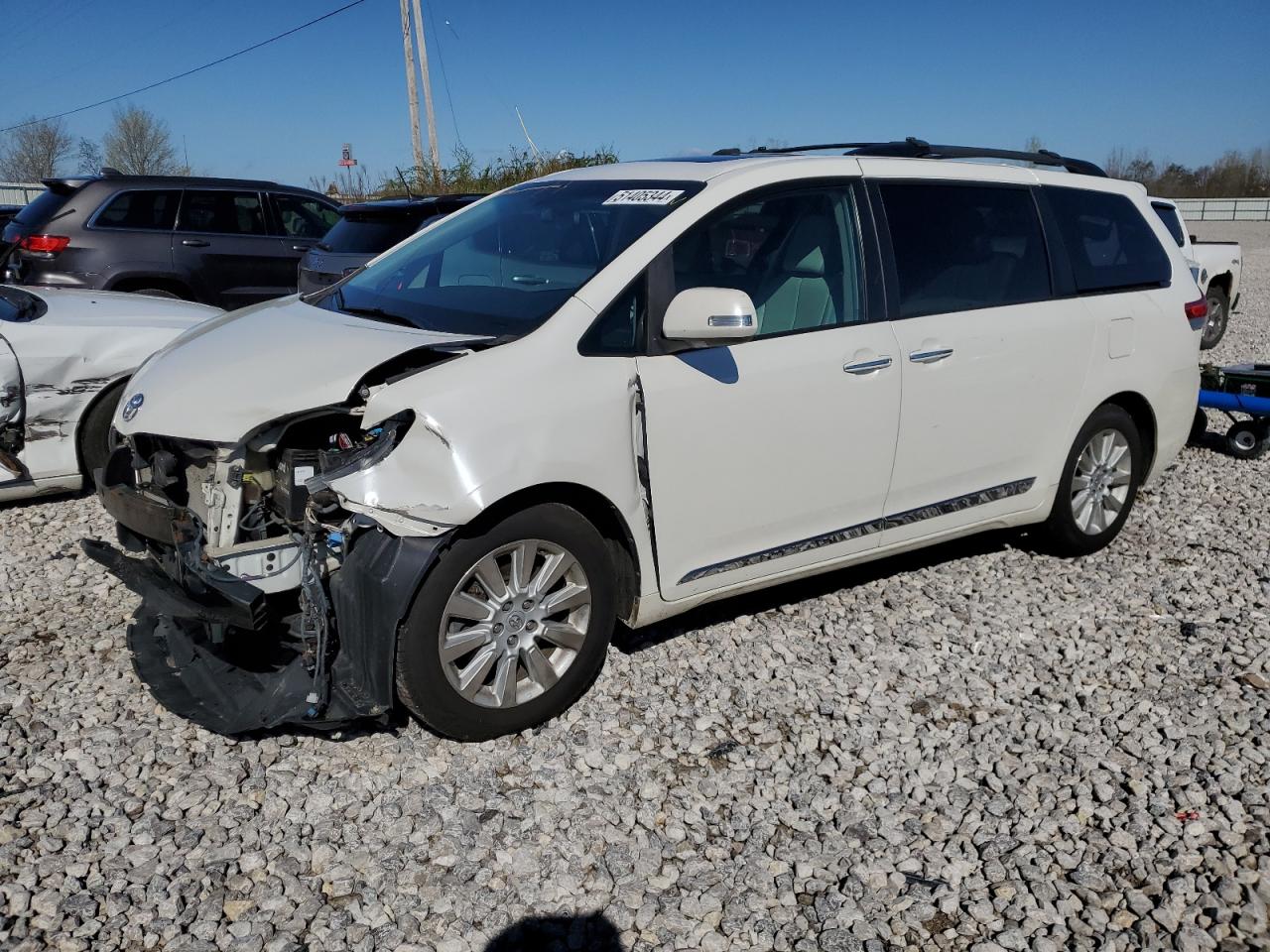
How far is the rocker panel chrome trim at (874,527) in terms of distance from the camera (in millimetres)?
3928

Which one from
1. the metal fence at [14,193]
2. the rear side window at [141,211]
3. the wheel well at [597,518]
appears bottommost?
the wheel well at [597,518]

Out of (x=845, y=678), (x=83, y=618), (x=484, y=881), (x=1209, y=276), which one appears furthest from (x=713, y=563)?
(x=1209, y=276)

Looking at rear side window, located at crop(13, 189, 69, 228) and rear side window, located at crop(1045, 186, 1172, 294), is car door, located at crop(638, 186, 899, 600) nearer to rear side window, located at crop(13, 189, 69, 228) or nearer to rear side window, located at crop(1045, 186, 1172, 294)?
rear side window, located at crop(1045, 186, 1172, 294)

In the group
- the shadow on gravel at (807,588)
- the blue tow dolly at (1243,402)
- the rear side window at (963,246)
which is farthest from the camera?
the blue tow dolly at (1243,402)

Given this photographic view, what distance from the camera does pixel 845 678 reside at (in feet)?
13.6

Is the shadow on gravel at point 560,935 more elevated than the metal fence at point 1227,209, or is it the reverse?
the shadow on gravel at point 560,935

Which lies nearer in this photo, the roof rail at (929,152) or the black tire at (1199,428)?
the roof rail at (929,152)

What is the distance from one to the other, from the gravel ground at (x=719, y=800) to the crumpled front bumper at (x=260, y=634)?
189mm

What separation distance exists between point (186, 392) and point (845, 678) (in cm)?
264

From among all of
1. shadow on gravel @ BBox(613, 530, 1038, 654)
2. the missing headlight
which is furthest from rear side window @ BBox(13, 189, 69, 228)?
shadow on gravel @ BBox(613, 530, 1038, 654)

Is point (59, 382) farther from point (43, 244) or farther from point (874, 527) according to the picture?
point (43, 244)

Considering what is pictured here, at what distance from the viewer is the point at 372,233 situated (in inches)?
347

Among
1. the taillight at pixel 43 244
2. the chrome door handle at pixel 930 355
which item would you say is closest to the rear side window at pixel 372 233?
the taillight at pixel 43 244

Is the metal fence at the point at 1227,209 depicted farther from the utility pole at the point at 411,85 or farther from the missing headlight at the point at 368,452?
the missing headlight at the point at 368,452
